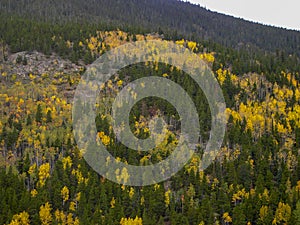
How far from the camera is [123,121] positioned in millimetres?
144500

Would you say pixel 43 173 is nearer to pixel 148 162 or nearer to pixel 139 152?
pixel 139 152

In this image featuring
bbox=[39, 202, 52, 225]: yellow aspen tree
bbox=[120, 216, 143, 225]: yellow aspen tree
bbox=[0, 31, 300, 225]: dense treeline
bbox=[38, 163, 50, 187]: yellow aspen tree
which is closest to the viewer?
bbox=[120, 216, 143, 225]: yellow aspen tree

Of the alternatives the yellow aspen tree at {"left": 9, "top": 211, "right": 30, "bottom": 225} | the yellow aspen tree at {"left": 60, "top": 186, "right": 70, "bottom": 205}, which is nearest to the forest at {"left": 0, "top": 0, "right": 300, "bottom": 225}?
the yellow aspen tree at {"left": 9, "top": 211, "right": 30, "bottom": 225}

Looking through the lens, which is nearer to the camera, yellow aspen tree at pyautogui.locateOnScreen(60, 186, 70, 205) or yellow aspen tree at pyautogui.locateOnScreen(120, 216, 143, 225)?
yellow aspen tree at pyautogui.locateOnScreen(120, 216, 143, 225)

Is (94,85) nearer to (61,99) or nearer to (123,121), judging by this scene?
(61,99)

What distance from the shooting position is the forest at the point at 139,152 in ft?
327

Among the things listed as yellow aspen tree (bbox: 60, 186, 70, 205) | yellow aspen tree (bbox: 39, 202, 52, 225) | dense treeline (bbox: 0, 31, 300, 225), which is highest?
dense treeline (bbox: 0, 31, 300, 225)

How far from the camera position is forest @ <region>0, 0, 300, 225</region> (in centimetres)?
9981

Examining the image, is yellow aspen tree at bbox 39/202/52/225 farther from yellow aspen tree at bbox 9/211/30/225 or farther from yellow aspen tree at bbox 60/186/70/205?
yellow aspen tree at bbox 60/186/70/205

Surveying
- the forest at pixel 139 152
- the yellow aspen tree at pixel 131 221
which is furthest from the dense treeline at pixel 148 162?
the forest at pixel 139 152

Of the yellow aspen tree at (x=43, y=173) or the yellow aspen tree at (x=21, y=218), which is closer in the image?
the yellow aspen tree at (x=21, y=218)

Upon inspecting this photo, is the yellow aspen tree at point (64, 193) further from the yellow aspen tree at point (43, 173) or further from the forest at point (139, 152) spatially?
the yellow aspen tree at point (43, 173)

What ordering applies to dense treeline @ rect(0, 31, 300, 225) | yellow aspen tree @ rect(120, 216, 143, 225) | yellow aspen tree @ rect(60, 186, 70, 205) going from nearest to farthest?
yellow aspen tree @ rect(120, 216, 143, 225), dense treeline @ rect(0, 31, 300, 225), yellow aspen tree @ rect(60, 186, 70, 205)

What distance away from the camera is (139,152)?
422 feet
